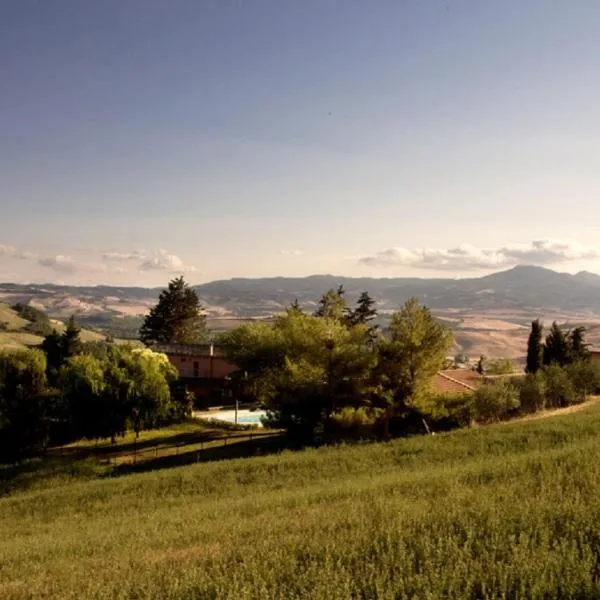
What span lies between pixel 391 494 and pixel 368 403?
23.0 meters

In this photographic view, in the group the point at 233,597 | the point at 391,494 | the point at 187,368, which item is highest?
the point at 233,597

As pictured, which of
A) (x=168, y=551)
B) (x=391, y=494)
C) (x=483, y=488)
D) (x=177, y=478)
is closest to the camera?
(x=168, y=551)

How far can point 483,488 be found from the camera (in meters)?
12.4

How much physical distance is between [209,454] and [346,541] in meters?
27.6

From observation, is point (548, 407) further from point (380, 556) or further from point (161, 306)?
point (161, 306)

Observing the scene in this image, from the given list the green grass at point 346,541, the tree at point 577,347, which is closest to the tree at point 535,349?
the tree at point 577,347

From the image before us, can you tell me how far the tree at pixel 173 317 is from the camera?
295 feet

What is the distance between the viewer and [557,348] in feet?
174

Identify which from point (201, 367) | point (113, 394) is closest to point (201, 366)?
point (201, 367)

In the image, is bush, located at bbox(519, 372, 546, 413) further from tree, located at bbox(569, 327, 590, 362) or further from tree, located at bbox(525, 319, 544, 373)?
tree, located at bbox(525, 319, 544, 373)

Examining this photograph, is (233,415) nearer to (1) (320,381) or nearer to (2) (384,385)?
(1) (320,381)

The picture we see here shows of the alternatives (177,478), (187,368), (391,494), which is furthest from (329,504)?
(187,368)

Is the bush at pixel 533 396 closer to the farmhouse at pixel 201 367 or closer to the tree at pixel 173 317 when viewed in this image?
the farmhouse at pixel 201 367

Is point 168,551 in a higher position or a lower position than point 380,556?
lower
